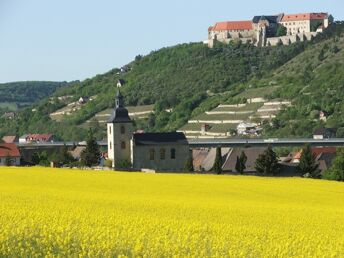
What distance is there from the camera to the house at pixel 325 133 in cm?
13388

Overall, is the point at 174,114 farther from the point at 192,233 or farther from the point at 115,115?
Answer: the point at 192,233

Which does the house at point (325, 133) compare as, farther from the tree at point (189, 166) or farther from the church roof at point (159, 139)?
the tree at point (189, 166)

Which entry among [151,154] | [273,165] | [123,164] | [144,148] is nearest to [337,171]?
[273,165]

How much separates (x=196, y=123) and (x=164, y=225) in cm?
14636

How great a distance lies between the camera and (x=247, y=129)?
15350 centimetres

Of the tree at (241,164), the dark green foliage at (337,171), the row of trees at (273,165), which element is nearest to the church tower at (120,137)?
the row of trees at (273,165)

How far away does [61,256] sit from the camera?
730 inches

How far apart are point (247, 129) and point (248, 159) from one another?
66001mm

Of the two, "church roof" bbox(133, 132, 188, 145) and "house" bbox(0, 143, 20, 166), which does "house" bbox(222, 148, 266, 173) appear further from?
"house" bbox(0, 143, 20, 166)

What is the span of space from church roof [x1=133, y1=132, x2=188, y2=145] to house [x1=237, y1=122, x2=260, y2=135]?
204 ft

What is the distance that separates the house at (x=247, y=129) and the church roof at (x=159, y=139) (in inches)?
2442

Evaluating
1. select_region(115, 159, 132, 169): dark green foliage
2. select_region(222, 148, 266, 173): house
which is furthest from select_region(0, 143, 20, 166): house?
select_region(222, 148, 266, 173): house

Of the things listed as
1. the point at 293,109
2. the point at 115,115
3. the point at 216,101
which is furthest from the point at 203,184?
the point at 216,101

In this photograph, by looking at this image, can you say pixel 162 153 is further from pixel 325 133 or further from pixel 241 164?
pixel 325 133
